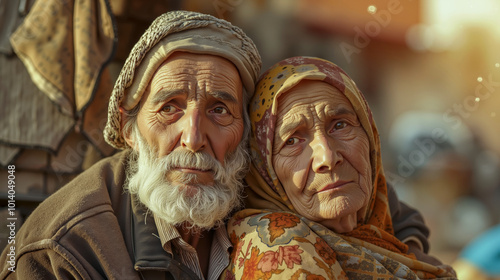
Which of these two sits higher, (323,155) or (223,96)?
(223,96)

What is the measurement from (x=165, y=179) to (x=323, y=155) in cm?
76

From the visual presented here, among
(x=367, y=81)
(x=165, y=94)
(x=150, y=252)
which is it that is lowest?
(x=367, y=81)

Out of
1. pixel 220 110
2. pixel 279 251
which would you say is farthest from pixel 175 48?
pixel 279 251

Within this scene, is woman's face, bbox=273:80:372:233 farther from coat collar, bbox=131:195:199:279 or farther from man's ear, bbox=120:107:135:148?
man's ear, bbox=120:107:135:148

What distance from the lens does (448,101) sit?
25.1ft

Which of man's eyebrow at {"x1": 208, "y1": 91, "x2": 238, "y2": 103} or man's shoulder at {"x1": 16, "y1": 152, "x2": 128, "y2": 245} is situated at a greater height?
man's eyebrow at {"x1": 208, "y1": 91, "x2": 238, "y2": 103}

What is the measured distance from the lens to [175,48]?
259cm

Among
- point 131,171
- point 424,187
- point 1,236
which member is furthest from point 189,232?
point 424,187

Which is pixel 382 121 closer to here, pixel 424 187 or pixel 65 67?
pixel 424 187

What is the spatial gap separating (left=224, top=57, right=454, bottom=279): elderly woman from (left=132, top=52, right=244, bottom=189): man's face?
20cm

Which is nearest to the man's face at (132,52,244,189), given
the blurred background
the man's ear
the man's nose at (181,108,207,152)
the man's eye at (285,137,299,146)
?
the man's nose at (181,108,207,152)

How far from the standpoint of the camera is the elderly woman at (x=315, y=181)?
8.03 feet

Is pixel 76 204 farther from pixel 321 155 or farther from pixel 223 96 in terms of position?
pixel 321 155

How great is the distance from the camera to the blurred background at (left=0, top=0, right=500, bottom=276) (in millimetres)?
3531
